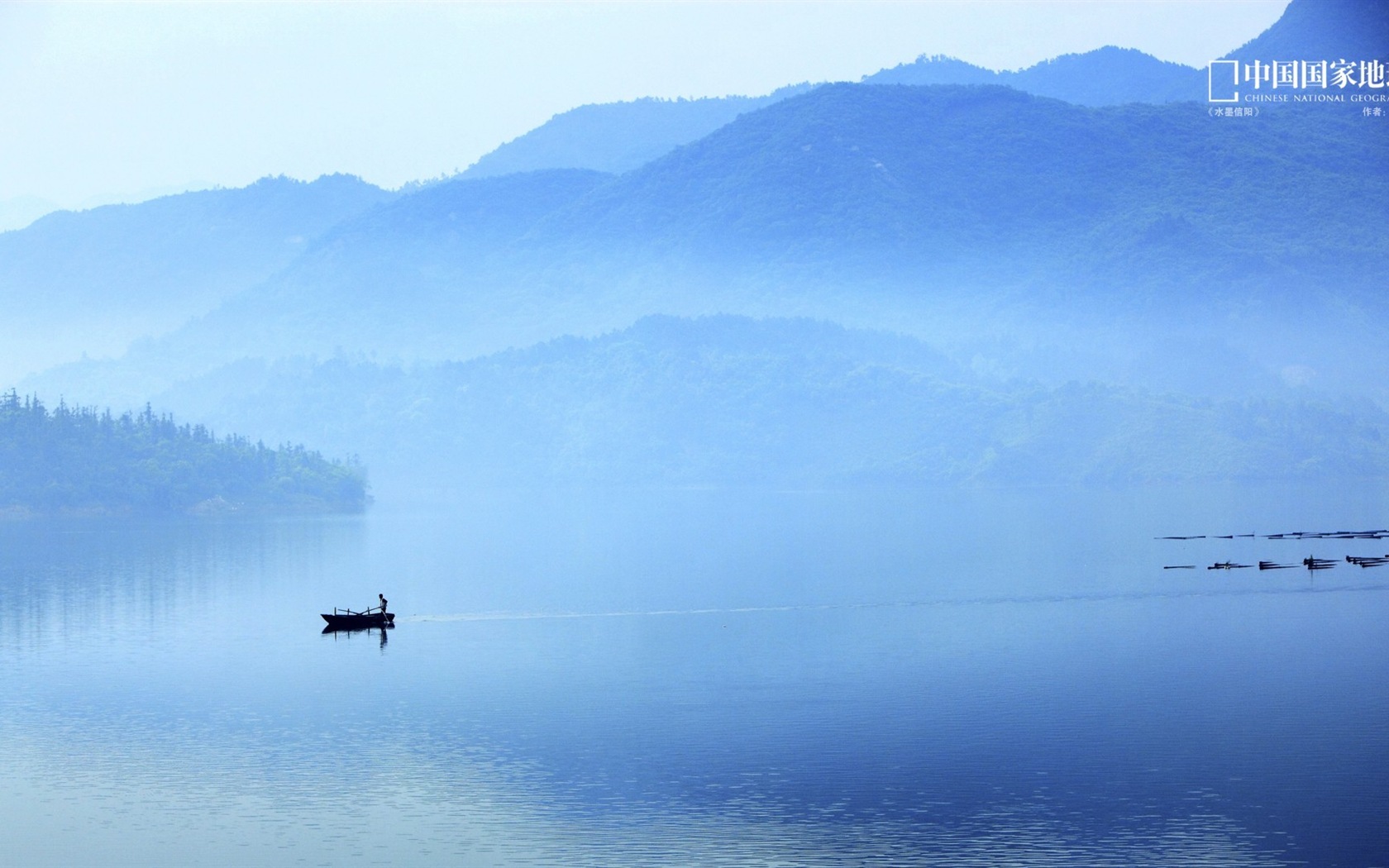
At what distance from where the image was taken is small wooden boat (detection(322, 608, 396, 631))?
96.2 metres

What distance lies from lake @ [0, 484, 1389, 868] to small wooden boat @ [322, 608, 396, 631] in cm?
85

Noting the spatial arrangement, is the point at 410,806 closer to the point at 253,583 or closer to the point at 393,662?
the point at 393,662

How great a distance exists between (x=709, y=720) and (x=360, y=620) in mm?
35063

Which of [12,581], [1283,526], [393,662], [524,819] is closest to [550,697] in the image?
[393,662]

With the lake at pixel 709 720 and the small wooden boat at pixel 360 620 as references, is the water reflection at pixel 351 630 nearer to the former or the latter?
the small wooden boat at pixel 360 620

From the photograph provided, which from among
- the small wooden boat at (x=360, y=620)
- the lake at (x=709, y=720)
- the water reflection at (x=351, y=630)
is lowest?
the lake at (x=709, y=720)

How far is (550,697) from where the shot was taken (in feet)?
243

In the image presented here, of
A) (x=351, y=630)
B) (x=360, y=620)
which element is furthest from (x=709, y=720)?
(x=351, y=630)

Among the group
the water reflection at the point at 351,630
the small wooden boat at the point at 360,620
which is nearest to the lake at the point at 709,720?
the water reflection at the point at 351,630

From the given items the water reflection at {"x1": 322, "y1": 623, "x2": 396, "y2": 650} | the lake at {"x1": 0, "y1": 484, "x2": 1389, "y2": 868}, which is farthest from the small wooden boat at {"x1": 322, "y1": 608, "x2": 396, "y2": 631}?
the lake at {"x1": 0, "y1": 484, "x2": 1389, "y2": 868}

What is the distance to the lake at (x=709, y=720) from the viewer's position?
51281 millimetres

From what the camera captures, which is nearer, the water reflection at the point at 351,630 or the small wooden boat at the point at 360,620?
the small wooden boat at the point at 360,620

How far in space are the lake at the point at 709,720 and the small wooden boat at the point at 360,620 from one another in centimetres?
85

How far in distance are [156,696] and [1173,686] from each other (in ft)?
155
